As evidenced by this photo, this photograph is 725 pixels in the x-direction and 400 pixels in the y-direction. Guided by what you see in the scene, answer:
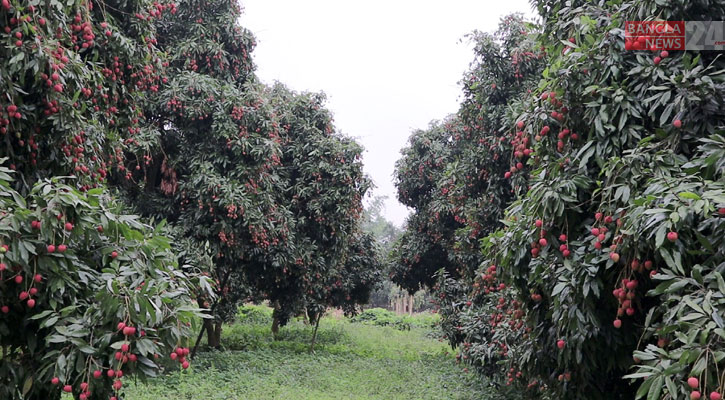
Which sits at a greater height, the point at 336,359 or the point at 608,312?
the point at 608,312

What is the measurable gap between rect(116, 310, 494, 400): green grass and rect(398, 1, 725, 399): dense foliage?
403cm

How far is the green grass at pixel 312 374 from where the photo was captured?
26.5 feet

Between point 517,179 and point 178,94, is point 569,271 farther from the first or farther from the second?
point 178,94

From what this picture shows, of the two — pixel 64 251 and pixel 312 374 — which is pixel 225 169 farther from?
pixel 64 251

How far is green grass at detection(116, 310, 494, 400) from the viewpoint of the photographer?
8.09m

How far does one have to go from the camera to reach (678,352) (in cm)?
216

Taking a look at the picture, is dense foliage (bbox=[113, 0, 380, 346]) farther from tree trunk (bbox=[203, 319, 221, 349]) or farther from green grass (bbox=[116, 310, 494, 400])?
green grass (bbox=[116, 310, 494, 400])

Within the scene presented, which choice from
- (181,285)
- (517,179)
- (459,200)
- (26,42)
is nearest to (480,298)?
(459,200)

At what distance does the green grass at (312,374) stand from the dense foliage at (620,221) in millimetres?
4029

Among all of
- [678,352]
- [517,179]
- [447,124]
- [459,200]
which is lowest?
[678,352]

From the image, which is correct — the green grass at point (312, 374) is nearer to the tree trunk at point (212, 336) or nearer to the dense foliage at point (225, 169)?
the tree trunk at point (212, 336)

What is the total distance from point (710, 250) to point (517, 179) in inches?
121

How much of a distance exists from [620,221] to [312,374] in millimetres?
8482

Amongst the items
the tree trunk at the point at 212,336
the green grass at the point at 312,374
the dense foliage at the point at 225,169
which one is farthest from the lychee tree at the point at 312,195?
the green grass at the point at 312,374
